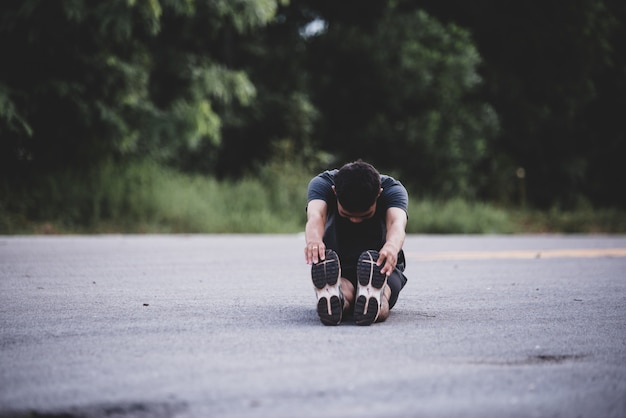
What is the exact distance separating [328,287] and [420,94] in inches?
857

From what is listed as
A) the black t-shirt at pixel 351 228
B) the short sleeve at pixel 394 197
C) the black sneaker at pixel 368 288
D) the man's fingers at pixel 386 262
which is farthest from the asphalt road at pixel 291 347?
the short sleeve at pixel 394 197

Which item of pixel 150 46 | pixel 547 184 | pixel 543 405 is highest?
pixel 150 46

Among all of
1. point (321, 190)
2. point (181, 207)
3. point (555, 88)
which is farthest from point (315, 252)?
point (555, 88)

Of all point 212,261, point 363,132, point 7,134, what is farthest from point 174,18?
point 212,261

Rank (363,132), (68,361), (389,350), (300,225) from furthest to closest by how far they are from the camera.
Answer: (363,132), (300,225), (389,350), (68,361)

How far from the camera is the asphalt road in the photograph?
12.0 ft

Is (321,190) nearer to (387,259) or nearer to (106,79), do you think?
(387,259)

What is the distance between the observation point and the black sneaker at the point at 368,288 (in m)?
5.42

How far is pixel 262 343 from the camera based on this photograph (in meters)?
4.91

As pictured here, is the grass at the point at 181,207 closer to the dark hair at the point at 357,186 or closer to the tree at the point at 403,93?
the tree at the point at 403,93

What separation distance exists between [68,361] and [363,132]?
23161mm

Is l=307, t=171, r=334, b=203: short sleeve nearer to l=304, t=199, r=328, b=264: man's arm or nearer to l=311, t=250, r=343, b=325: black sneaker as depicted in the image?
l=304, t=199, r=328, b=264: man's arm

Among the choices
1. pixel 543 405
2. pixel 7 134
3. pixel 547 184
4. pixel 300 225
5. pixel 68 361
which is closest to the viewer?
pixel 543 405

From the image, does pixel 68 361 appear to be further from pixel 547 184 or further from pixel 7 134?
pixel 547 184
